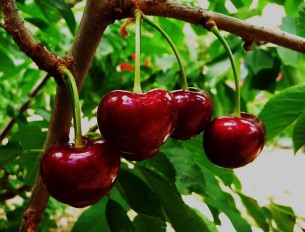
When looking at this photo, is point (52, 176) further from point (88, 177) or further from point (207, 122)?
point (207, 122)

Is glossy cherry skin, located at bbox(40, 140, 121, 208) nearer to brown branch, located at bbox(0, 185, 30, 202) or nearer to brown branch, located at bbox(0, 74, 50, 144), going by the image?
brown branch, located at bbox(0, 185, 30, 202)

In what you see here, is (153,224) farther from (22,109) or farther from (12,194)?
(22,109)

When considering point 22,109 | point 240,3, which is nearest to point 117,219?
point 240,3

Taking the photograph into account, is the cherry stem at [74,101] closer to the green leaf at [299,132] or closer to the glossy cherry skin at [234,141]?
the glossy cherry skin at [234,141]

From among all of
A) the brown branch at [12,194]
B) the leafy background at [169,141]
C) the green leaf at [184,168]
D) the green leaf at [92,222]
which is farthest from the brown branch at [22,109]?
the green leaf at [184,168]

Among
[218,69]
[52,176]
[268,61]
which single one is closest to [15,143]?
[52,176]

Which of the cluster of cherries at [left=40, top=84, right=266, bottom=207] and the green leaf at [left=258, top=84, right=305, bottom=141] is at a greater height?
the cluster of cherries at [left=40, top=84, right=266, bottom=207]

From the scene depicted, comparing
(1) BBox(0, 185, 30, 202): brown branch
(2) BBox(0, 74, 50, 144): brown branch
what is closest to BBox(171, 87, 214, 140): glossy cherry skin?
(1) BBox(0, 185, 30, 202): brown branch
